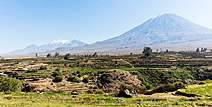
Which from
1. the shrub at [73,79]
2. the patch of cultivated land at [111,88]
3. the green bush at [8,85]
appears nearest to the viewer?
the patch of cultivated land at [111,88]

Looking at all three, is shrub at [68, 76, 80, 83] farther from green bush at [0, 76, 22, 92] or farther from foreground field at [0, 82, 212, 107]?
foreground field at [0, 82, 212, 107]

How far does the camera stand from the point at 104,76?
92.4m

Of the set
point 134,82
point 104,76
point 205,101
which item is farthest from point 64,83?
point 205,101

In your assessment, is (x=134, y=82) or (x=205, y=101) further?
(x=134, y=82)

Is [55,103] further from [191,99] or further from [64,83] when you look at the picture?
[64,83]

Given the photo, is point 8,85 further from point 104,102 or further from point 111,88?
point 104,102

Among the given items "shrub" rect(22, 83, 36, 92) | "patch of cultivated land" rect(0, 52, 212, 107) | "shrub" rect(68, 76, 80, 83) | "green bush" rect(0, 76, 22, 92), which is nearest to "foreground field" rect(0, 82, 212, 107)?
"patch of cultivated land" rect(0, 52, 212, 107)

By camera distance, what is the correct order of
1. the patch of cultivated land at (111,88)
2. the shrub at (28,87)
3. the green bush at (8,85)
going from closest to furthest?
the patch of cultivated land at (111,88) → the green bush at (8,85) → the shrub at (28,87)

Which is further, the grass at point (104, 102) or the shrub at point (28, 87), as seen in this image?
the shrub at point (28, 87)

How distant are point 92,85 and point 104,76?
11492 millimetres

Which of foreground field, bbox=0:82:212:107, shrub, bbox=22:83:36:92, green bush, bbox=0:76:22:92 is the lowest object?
shrub, bbox=22:83:36:92

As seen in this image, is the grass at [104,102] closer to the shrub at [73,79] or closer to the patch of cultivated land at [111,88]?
the patch of cultivated land at [111,88]

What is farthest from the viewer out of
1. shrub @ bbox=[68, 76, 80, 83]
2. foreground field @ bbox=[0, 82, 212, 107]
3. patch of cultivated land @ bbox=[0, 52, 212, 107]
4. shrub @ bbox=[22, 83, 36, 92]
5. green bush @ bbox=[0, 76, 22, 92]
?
shrub @ bbox=[68, 76, 80, 83]

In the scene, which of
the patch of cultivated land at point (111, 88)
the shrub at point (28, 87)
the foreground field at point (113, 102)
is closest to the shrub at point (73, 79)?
the patch of cultivated land at point (111, 88)
